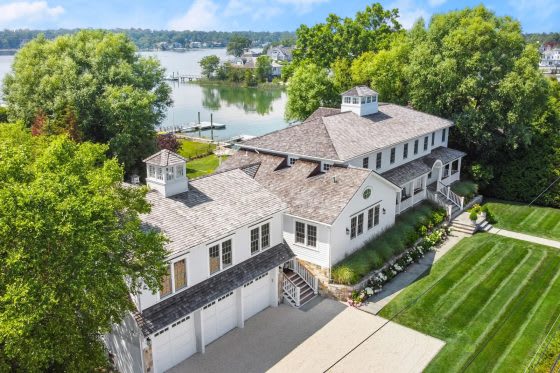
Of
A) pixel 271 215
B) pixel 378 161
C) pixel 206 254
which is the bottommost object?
pixel 206 254

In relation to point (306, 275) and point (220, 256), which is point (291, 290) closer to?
point (306, 275)

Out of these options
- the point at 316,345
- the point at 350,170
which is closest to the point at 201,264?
the point at 316,345

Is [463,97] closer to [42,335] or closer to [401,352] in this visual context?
[401,352]

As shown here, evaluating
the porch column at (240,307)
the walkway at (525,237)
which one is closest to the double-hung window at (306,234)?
the porch column at (240,307)

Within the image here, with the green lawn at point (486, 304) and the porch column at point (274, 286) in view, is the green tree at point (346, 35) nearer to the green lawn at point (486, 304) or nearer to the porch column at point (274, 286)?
the green lawn at point (486, 304)

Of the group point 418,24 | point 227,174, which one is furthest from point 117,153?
point 418,24

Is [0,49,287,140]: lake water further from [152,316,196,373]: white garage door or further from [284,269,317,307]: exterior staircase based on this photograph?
[152,316,196,373]: white garage door
